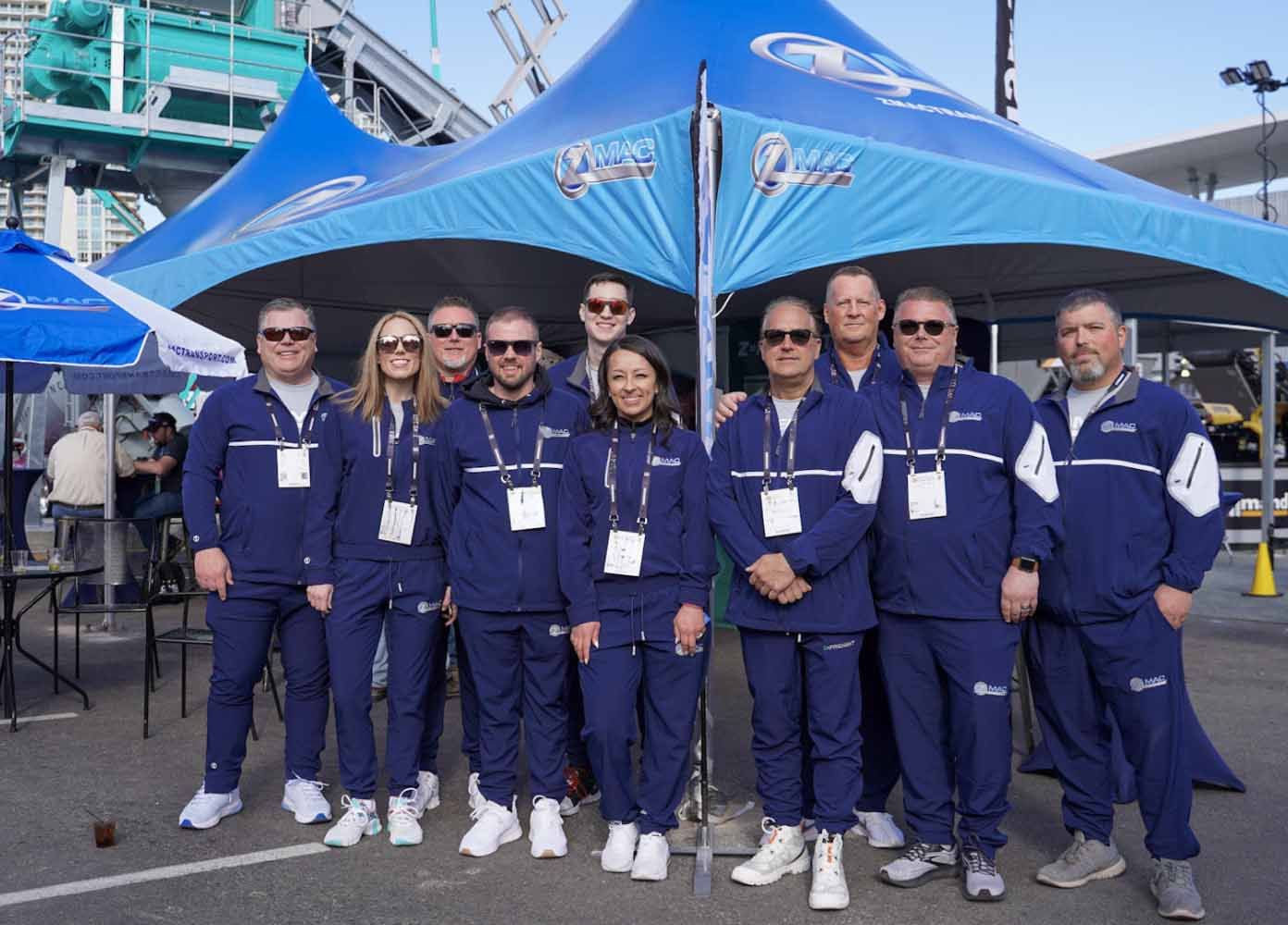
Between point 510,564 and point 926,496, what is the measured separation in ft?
4.61

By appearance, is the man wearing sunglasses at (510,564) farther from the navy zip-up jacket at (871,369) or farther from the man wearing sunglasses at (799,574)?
the navy zip-up jacket at (871,369)

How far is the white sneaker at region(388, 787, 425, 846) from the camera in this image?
13.5 feet

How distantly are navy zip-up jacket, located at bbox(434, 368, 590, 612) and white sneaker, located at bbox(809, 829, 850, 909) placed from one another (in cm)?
117

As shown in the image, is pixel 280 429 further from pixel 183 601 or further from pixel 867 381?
pixel 183 601

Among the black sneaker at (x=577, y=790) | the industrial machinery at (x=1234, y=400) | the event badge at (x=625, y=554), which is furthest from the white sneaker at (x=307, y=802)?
the industrial machinery at (x=1234, y=400)

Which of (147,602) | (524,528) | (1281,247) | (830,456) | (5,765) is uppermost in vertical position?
(1281,247)

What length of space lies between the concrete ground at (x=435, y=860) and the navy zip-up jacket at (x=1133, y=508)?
Answer: 3.22 ft

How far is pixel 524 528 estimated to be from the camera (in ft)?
13.1

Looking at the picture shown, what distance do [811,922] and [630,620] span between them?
3.49ft

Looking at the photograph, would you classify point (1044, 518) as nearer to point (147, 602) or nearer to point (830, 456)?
point (830, 456)

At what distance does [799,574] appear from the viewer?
3631 millimetres

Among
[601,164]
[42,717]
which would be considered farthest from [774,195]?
[42,717]

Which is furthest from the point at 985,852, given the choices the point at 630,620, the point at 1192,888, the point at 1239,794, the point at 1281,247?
the point at 1281,247

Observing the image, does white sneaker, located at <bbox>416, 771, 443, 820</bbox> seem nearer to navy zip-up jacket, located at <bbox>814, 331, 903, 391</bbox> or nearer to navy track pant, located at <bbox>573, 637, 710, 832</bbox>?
navy track pant, located at <bbox>573, 637, 710, 832</bbox>
